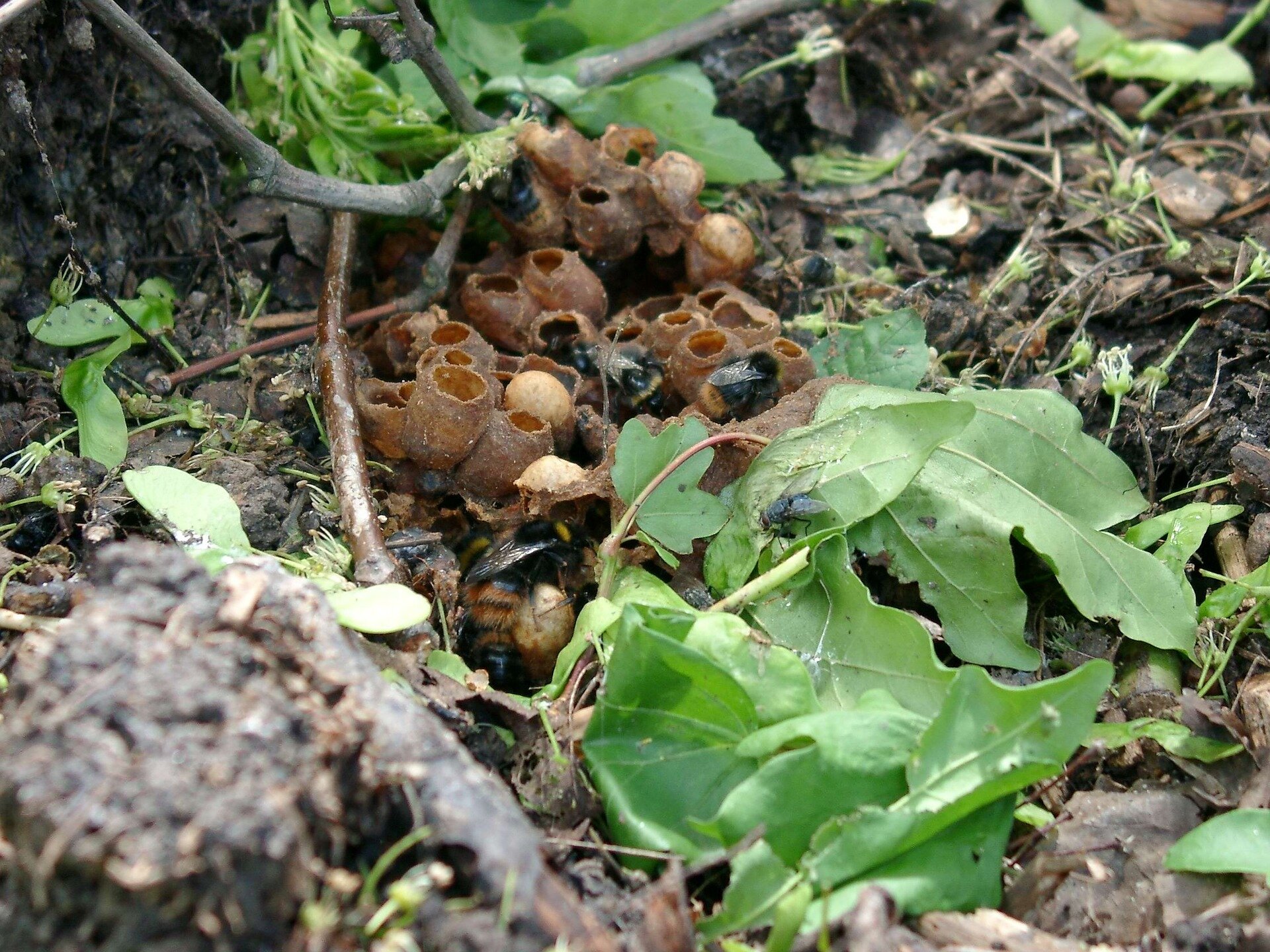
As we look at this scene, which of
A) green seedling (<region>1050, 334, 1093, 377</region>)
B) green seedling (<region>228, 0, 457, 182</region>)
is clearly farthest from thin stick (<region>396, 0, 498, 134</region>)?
green seedling (<region>1050, 334, 1093, 377</region>)

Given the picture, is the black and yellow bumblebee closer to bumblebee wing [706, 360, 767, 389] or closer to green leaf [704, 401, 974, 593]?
green leaf [704, 401, 974, 593]

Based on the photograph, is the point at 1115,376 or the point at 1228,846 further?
the point at 1115,376

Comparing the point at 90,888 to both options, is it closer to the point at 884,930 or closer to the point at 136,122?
the point at 884,930

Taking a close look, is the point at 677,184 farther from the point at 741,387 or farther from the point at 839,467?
the point at 839,467

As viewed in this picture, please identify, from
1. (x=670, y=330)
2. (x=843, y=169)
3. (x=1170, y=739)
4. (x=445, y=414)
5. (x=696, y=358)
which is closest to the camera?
(x=1170, y=739)

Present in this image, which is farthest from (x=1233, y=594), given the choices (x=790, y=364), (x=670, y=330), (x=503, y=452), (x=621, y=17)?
(x=621, y=17)

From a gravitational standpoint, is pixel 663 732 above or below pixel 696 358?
below

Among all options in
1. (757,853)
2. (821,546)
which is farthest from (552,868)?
(821,546)
